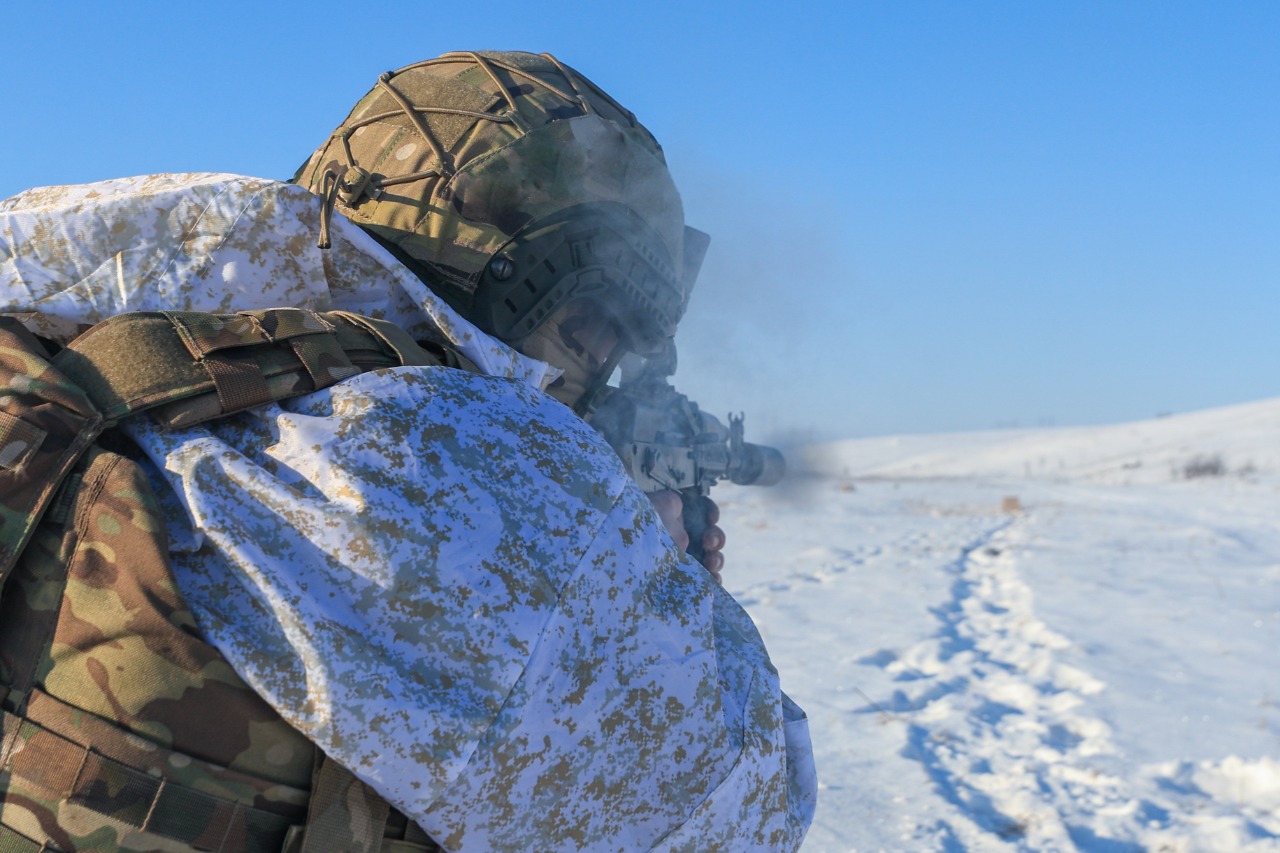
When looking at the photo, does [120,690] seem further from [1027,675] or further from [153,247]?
[1027,675]

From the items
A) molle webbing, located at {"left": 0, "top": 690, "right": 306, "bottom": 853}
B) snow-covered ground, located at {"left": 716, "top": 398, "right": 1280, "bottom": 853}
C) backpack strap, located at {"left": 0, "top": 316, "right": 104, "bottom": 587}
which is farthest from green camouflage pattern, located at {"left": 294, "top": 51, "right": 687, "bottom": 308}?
snow-covered ground, located at {"left": 716, "top": 398, "right": 1280, "bottom": 853}

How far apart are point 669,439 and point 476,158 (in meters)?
1.34

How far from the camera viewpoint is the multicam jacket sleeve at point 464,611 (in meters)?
0.90

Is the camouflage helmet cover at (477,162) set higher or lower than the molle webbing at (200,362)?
higher

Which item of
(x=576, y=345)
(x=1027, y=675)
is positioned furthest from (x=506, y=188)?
(x=1027, y=675)

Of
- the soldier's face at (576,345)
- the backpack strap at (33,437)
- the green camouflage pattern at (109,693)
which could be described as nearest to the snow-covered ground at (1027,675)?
the soldier's face at (576,345)

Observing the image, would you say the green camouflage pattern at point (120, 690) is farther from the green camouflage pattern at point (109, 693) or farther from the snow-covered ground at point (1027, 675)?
the snow-covered ground at point (1027, 675)

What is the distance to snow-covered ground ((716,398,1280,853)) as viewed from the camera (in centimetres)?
295

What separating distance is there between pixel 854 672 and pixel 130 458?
3.96 meters

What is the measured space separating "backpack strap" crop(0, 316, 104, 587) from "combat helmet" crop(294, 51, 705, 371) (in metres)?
0.87

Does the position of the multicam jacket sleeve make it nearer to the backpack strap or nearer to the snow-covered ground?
the backpack strap

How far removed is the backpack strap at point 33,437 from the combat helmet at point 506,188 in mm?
872

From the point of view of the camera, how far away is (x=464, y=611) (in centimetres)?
94

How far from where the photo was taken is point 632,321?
80.0 inches
